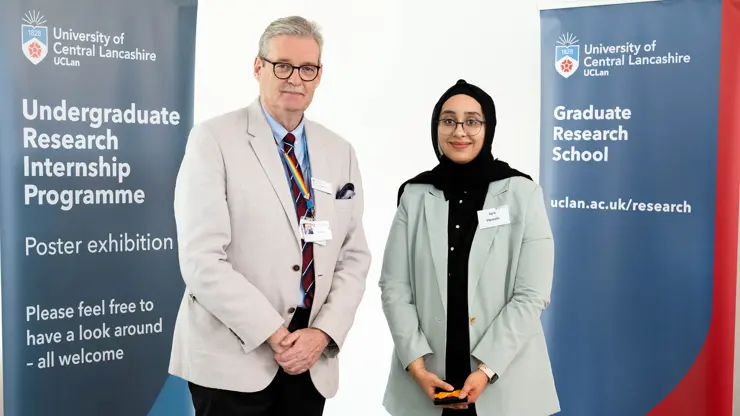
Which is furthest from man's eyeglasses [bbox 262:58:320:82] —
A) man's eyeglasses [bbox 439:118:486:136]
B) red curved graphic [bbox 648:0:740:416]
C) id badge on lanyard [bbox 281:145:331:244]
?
red curved graphic [bbox 648:0:740:416]

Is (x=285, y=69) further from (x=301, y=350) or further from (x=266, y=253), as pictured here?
(x=301, y=350)

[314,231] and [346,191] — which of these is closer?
[314,231]

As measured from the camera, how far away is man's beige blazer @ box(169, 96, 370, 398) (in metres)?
1.94

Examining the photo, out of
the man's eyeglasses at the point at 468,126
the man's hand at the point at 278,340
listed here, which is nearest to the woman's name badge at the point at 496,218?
the man's eyeglasses at the point at 468,126

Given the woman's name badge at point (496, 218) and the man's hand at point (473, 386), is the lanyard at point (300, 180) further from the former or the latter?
the man's hand at point (473, 386)

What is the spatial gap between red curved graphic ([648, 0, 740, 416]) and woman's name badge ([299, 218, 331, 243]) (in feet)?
5.97

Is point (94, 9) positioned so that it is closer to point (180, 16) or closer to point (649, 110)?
point (180, 16)

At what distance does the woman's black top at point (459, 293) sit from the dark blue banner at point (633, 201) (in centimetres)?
124

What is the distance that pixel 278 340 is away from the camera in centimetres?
198

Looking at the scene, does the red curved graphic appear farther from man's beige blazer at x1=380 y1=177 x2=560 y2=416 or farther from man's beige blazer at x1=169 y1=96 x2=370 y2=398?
man's beige blazer at x1=169 y1=96 x2=370 y2=398

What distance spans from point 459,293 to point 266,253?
620 millimetres

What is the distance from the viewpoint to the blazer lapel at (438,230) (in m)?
2.14

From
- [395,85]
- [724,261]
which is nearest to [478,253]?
[724,261]

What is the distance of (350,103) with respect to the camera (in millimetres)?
3994
